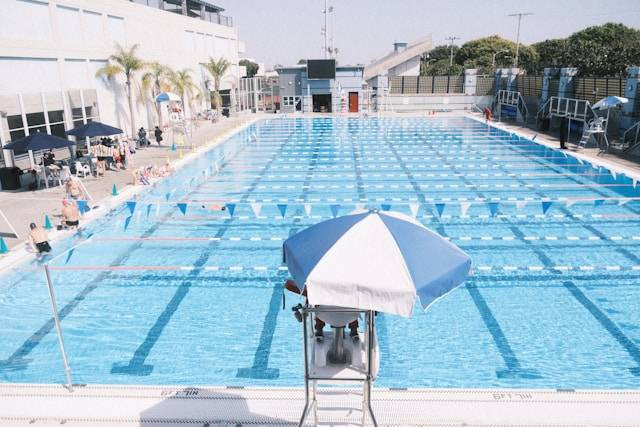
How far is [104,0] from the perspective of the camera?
70.8 feet

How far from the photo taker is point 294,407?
4.78m

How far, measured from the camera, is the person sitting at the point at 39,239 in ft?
31.8

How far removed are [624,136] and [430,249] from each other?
19.5 m

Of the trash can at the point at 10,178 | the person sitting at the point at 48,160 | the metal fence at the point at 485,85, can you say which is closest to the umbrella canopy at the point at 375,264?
the trash can at the point at 10,178

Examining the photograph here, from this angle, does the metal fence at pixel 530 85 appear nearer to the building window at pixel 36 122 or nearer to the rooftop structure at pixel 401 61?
the rooftop structure at pixel 401 61

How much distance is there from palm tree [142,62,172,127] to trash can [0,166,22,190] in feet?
35.7

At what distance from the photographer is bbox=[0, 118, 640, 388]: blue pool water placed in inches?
257

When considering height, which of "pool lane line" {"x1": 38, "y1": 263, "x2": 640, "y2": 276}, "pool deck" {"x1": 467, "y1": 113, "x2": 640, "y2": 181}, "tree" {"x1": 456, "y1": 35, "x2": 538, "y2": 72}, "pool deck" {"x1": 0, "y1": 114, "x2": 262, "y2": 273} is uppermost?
"tree" {"x1": 456, "y1": 35, "x2": 538, "y2": 72}

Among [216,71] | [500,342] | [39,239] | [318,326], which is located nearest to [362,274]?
[318,326]

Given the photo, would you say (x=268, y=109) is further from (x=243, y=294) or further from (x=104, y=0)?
(x=243, y=294)

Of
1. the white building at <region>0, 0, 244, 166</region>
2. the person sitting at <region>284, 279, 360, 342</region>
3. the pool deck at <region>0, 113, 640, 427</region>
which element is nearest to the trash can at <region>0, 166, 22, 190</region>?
the white building at <region>0, 0, 244, 166</region>

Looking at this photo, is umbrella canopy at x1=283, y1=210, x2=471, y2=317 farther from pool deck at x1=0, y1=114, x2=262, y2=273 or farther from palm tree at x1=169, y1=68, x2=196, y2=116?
palm tree at x1=169, y1=68, x2=196, y2=116

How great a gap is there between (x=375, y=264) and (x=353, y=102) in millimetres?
35771

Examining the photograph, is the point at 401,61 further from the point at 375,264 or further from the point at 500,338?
the point at 375,264
